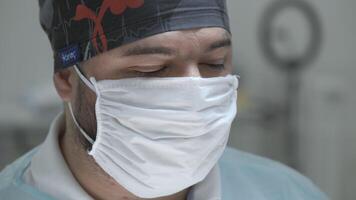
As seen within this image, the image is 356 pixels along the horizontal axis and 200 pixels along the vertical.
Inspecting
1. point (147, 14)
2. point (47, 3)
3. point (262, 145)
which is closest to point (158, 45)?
point (147, 14)

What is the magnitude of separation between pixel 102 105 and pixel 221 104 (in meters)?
0.23

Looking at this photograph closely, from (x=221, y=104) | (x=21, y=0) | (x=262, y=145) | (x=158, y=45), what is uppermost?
(x=158, y=45)

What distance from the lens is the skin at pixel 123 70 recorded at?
0.94 metres

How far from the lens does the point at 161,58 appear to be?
931mm

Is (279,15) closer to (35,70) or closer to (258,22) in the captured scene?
(258,22)

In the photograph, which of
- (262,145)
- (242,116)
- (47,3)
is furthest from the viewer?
(262,145)

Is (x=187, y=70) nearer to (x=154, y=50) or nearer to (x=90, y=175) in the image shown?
(x=154, y=50)

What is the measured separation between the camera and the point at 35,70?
2.58 m

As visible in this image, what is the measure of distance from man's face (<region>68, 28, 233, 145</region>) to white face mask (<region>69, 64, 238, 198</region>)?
0.06ft

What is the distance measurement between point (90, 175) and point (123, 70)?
0.23 metres

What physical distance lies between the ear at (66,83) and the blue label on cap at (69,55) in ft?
0.10

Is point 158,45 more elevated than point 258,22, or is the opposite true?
point 158,45

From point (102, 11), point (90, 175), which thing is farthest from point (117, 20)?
point (90, 175)

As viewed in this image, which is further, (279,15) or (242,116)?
(279,15)
